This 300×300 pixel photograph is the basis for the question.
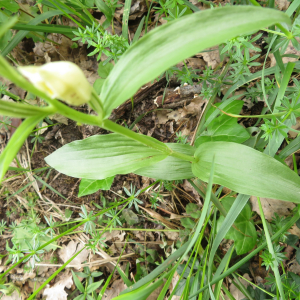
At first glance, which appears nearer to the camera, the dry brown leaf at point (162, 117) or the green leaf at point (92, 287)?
the green leaf at point (92, 287)

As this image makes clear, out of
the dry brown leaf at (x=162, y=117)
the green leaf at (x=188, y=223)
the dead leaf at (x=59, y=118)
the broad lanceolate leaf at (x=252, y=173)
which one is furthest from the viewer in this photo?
the dead leaf at (x=59, y=118)

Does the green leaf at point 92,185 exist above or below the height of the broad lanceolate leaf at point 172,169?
below

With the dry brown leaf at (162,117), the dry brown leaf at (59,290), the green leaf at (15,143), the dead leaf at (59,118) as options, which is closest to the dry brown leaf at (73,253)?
the dry brown leaf at (59,290)

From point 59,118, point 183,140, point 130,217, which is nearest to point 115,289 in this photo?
point 130,217

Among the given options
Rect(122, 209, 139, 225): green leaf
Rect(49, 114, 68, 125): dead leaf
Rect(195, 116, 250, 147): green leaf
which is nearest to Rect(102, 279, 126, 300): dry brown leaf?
Rect(122, 209, 139, 225): green leaf

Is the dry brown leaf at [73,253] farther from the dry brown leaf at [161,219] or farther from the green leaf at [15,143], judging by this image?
the green leaf at [15,143]

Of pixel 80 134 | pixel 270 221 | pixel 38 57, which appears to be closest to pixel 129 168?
pixel 270 221

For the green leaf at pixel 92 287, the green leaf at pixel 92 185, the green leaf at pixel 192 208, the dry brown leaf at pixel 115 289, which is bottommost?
the dry brown leaf at pixel 115 289
